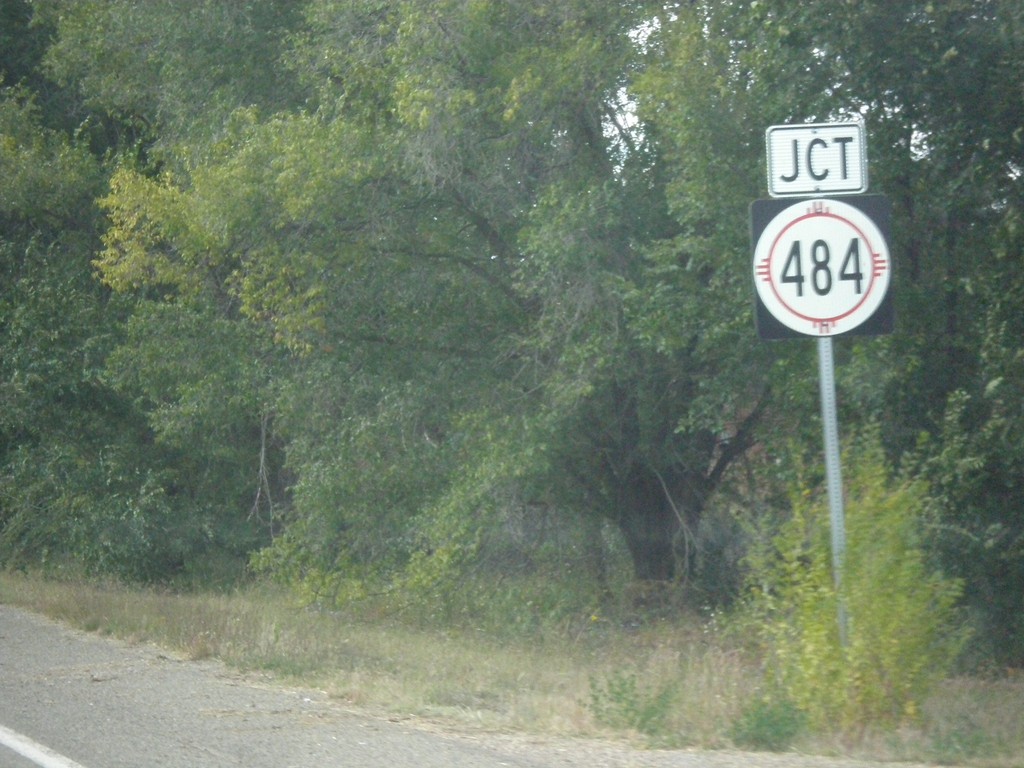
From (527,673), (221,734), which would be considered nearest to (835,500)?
(527,673)

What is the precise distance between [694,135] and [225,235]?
6.29m

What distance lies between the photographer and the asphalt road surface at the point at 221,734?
6832mm

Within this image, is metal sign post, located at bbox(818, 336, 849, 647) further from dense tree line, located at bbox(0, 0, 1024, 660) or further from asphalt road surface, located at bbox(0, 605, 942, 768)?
dense tree line, located at bbox(0, 0, 1024, 660)

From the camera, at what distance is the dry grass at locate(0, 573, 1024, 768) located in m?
7.09

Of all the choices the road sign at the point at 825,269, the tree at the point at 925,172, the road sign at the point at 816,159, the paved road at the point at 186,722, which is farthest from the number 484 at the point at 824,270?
the tree at the point at 925,172

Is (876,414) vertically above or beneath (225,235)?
beneath

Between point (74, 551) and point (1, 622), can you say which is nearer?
point (1, 622)

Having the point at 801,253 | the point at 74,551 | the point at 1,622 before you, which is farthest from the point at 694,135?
the point at 74,551

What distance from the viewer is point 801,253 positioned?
7277mm

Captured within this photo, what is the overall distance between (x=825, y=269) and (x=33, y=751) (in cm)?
550

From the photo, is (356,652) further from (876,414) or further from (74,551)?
(74,551)

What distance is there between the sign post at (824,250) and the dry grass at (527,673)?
1258mm

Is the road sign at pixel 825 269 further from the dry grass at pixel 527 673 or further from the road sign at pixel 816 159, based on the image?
the dry grass at pixel 527 673

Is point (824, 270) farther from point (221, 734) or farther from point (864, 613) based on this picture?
point (221, 734)
